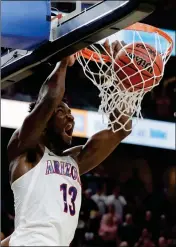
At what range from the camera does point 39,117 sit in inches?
115

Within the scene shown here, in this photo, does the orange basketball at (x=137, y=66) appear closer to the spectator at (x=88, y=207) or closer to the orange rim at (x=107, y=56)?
the orange rim at (x=107, y=56)

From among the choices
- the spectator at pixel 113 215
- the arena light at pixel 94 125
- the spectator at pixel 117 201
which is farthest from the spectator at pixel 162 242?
the arena light at pixel 94 125

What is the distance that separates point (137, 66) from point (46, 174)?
0.74 m

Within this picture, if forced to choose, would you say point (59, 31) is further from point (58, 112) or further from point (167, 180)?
point (167, 180)

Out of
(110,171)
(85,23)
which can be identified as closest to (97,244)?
(110,171)

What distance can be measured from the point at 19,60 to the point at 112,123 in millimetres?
581

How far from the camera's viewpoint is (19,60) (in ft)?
10.2

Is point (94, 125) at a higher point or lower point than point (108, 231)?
higher

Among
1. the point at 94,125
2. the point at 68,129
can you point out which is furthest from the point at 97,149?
the point at 94,125

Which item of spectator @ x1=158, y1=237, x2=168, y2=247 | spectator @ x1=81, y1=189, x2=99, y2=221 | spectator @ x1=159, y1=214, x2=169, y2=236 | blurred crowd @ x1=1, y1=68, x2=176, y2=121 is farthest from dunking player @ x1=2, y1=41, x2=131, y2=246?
blurred crowd @ x1=1, y1=68, x2=176, y2=121

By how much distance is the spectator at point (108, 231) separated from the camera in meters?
7.40

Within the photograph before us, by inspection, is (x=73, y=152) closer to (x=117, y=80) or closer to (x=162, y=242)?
(x=117, y=80)

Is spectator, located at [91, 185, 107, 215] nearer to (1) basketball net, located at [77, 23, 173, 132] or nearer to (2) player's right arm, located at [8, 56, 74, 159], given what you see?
(1) basketball net, located at [77, 23, 173, 132]

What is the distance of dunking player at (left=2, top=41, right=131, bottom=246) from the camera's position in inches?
113
